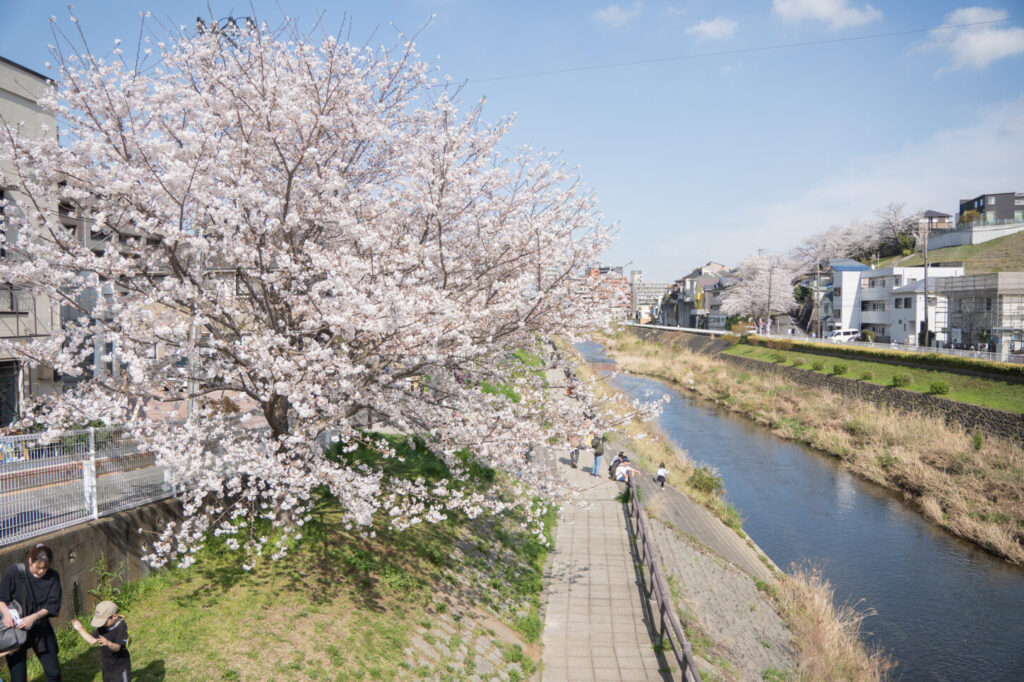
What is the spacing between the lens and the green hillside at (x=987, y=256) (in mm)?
61125

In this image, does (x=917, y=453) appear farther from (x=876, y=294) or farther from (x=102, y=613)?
(x=876, y=294)

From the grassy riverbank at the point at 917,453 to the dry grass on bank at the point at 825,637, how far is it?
19.5 feet

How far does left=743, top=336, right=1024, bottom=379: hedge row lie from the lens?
29219 mm

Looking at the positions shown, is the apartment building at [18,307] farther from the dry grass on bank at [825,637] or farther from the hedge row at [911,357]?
the hedge row at [911,357]

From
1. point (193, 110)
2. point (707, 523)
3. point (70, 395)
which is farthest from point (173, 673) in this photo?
point (707, 523)

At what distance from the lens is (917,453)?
84.6 ft

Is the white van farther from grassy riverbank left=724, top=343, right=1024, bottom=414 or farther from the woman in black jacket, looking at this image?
the woman in black jacket

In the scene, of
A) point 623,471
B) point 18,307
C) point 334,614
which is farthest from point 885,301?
point 18,307

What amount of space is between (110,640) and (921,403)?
1383 inches

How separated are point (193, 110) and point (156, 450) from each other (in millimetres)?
5081

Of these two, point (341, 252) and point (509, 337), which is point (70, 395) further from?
point (509, 337)

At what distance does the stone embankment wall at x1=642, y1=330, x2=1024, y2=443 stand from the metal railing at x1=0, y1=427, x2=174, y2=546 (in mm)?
29803

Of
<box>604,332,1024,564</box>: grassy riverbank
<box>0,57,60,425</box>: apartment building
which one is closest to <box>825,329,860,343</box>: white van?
<box>604,332,1024,564</box>: grassy riverbank

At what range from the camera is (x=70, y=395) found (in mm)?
8367
